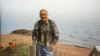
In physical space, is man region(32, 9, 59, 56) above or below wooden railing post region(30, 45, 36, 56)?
above

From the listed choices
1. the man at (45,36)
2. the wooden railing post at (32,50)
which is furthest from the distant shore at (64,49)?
the man at (45,36)

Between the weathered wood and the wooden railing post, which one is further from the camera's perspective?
the wooden railing post

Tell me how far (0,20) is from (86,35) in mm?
1513

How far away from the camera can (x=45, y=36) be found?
3734 millimetres

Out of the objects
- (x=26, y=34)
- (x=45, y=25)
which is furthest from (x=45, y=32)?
(x=26, y=34)

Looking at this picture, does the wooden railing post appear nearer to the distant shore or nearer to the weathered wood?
the distant shore

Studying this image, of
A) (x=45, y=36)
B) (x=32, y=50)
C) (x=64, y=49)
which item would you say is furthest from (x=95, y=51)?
(x=32, y=50)

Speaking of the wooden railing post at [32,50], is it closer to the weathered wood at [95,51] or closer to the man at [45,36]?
the man at [45,36]

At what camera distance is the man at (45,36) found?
3658 mm

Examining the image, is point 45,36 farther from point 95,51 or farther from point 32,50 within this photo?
point 95,51

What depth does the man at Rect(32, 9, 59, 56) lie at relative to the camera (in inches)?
144

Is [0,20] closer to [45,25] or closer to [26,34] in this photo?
[26,34]

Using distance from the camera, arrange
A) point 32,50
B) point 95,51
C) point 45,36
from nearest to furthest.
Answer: point 45,36
point 95,51
point 32,50

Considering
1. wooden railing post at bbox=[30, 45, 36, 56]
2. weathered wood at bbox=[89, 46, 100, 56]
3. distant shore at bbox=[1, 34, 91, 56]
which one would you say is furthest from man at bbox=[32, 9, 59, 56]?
weathered wood at bbox=[89, 46, 100, 56]
